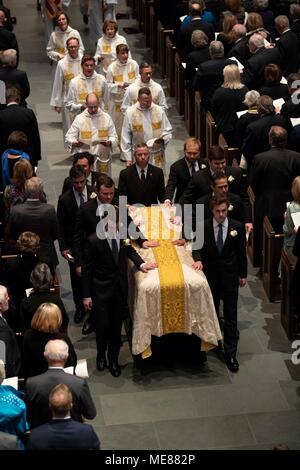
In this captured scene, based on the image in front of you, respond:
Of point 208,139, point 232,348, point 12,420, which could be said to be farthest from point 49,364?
point 208,139

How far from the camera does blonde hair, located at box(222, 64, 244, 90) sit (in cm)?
1416

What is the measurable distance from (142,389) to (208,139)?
4.99 metres

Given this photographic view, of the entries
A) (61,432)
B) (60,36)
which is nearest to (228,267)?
(61,432)

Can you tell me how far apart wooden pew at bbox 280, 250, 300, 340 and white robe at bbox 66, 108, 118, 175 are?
11.0ft

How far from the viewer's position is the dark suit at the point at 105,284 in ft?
36.0

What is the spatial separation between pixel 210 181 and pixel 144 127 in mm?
2572

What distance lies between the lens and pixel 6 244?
12062 mm

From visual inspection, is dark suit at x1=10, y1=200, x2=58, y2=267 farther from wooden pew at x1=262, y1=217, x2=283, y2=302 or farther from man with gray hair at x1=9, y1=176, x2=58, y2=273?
wooden pew at x1=262, y1=217, x2=283, y2=302

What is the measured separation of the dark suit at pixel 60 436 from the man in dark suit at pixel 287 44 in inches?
360

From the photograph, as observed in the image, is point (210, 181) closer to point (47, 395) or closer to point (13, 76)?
point (47, 395)

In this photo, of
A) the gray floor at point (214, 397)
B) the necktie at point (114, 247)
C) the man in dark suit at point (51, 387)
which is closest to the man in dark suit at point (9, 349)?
the man in dark suit at point (51, 387)

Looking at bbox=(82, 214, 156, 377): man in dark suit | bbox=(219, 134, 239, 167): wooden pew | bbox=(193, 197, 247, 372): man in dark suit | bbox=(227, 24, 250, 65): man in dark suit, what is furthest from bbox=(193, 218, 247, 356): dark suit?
bbox=(227, 24, 250, 65): man in dark suit

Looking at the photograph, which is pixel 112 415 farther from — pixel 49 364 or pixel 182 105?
pixel 182 105

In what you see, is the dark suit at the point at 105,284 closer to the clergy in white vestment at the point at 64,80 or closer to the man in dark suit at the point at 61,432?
the man in dark suit at the point at 61,432
